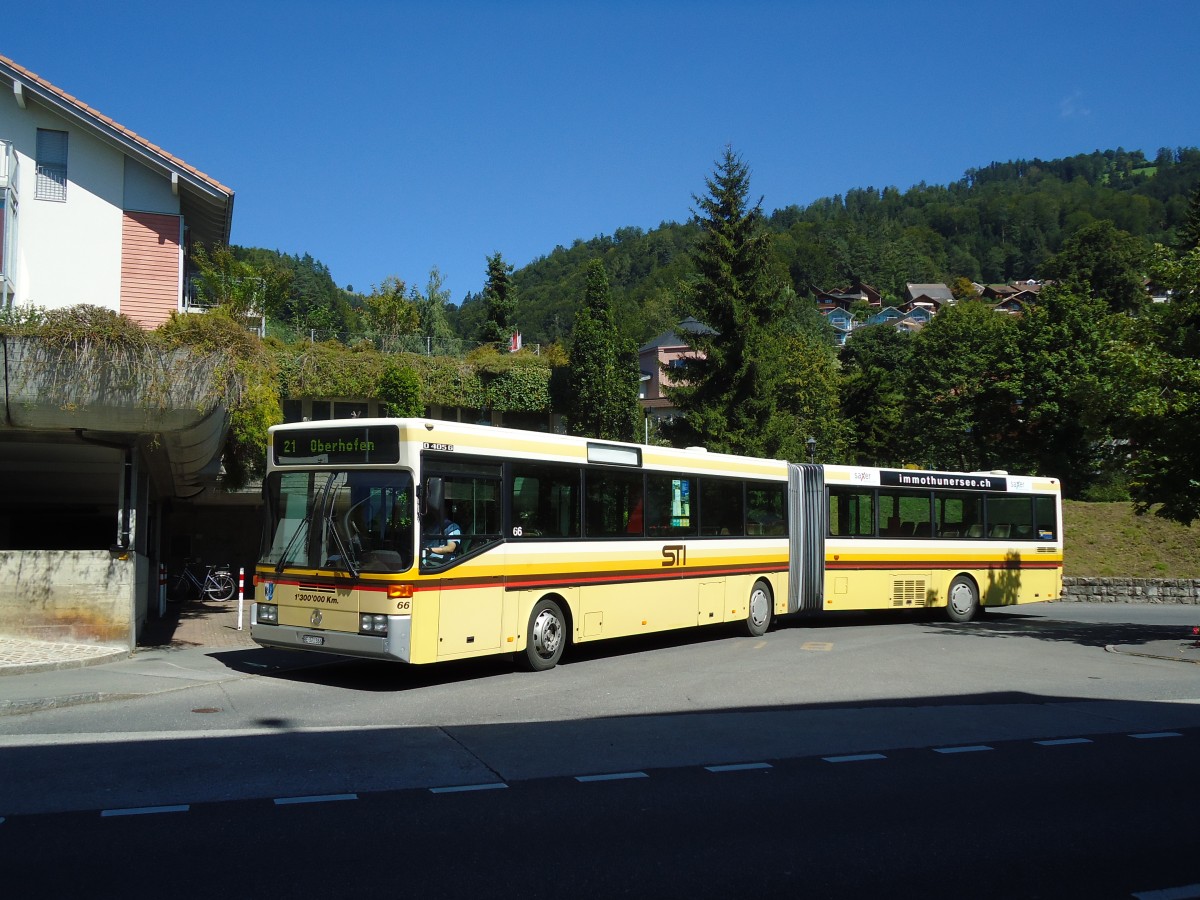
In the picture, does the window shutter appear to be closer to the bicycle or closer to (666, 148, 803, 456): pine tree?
the bicycle

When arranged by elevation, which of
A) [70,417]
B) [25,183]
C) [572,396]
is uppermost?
[25,183]

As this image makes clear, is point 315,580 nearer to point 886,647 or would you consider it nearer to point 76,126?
point 886,647

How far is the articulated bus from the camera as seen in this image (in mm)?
11758

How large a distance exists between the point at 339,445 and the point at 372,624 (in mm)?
2216

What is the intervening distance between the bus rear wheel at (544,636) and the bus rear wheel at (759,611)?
17.9 ft

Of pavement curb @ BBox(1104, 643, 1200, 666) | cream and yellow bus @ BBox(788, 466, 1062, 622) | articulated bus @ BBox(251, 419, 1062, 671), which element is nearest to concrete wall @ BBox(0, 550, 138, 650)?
articulated bus @ BBox(251, 419, 1062, 671)

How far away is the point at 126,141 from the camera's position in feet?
73.8

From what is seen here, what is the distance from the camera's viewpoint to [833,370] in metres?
66.4

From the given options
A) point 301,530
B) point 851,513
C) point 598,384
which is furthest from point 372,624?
point 598,384

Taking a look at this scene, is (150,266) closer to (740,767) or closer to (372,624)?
(372,624)

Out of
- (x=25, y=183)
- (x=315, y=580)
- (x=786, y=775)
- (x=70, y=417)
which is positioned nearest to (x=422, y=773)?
(x=786, y=775)

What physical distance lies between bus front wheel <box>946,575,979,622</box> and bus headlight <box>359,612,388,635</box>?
1439cm

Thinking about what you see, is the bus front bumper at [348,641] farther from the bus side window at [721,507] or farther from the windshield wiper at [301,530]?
the bus side window at [721,507]

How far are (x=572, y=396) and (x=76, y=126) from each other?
67.9ft
